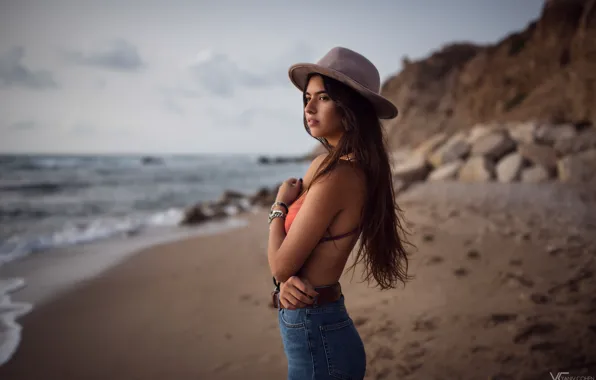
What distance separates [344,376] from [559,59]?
18.6m

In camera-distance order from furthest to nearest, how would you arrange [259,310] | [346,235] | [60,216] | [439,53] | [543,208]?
[439,53] → [60,216] → [543,208] → [259,310] → [346,235]

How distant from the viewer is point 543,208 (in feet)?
22.4

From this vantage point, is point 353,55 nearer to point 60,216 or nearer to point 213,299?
point 213,299

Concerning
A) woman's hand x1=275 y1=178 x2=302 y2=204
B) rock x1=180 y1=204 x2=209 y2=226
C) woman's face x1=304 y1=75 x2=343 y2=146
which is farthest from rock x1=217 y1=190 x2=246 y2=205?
woman's face x1=304 y1=75 x2=343 y2=146

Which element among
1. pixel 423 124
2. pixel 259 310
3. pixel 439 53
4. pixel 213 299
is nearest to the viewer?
pixel 259 310

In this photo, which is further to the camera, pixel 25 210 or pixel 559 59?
pixel 559 59

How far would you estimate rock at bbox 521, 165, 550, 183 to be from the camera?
856cm

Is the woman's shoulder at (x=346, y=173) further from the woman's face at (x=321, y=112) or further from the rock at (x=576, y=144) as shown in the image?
the rock at (x=576, y=144)

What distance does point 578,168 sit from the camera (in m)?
8.32

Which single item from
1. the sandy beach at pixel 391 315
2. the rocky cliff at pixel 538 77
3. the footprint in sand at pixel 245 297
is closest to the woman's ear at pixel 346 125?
the sandy beach at pixel 391 315

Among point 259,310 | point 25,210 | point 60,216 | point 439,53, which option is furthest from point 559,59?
point 439,53

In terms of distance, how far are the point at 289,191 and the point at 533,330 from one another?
2.83m

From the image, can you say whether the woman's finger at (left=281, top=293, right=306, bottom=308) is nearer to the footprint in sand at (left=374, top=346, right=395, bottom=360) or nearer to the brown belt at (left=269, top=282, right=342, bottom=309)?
the brown belt at (left=269, top=282, right=342, bottom=309)

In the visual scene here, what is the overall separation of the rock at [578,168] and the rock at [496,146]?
5.11ft
